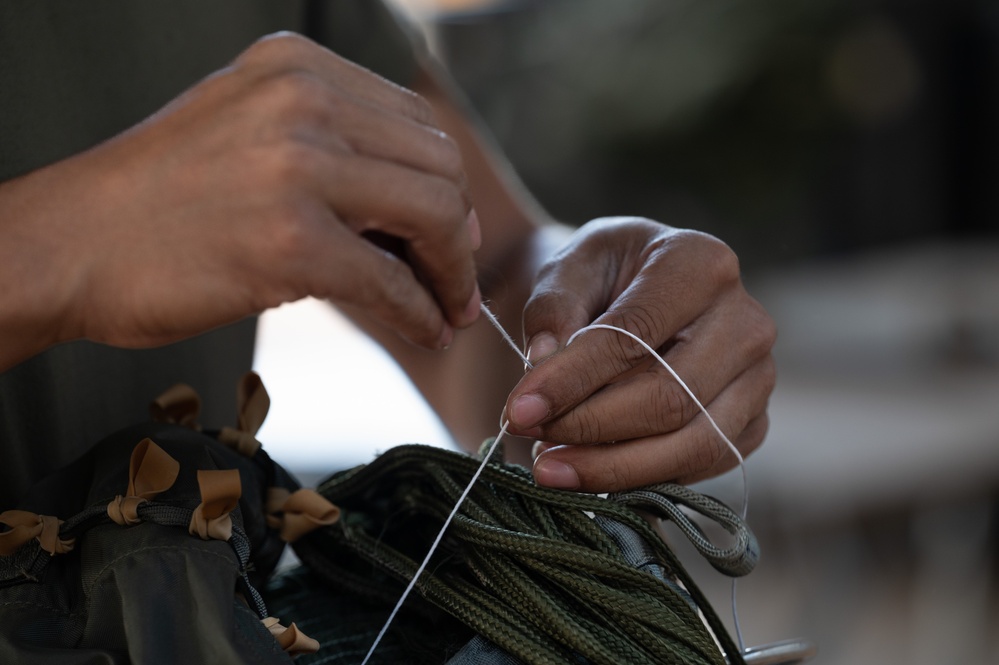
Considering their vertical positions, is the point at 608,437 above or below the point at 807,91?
above

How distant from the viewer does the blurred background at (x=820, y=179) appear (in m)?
2.39

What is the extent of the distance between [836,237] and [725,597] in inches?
70.2

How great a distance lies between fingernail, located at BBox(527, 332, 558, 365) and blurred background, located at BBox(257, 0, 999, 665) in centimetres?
192

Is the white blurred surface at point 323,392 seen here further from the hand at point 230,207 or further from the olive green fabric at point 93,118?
the hand at point 230,207

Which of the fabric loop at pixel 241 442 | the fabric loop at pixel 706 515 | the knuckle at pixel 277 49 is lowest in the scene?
the fabric loop at pixel 706 515

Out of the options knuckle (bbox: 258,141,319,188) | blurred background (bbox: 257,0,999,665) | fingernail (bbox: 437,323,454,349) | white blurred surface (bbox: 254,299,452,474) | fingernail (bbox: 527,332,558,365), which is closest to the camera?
knuckle (bbox: 258,141,319,188)

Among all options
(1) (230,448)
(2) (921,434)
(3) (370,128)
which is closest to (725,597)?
(2) (921,434)

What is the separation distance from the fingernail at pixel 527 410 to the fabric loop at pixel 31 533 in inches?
10.0

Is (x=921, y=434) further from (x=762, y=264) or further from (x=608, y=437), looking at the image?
(x=608, y=437)

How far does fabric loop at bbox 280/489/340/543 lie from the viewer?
0.59 m

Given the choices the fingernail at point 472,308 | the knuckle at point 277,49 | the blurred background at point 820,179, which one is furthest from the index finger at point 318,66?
the blurred background at point 820,179

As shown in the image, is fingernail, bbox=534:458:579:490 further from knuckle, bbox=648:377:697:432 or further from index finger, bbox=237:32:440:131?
index finger, bbox=237:32:440:131

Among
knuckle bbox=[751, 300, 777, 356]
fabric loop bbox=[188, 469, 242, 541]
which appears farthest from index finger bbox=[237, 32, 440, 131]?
knuckle bbox=[751, 300, 777, 356]

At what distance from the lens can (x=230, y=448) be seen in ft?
2.01
